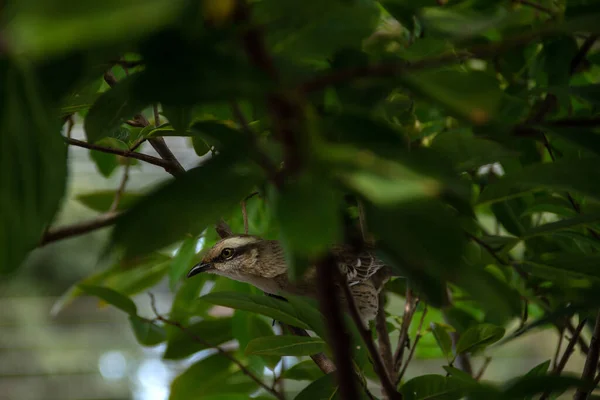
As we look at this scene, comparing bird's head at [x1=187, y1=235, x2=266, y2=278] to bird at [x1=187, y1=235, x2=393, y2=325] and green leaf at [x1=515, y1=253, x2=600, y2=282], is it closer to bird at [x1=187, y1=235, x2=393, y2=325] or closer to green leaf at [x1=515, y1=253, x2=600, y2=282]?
bird at [x1=187, y1=235, x2=393, y2=325]

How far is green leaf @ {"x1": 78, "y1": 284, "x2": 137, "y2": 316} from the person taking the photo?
0.85 m

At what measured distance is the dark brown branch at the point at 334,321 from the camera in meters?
0.33

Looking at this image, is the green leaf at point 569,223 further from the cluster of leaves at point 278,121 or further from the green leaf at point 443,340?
the green leaf at point 443,340

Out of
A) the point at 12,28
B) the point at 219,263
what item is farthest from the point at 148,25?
the point at 219,263

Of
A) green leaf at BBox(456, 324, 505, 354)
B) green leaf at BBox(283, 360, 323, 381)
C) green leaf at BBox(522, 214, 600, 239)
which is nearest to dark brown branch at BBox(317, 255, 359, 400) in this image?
green leaf at BBox(522, 214, 600, 239)

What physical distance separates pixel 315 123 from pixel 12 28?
14 cm

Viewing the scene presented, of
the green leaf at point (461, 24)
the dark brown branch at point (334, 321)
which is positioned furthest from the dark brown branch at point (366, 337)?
the green leaf at point (461, 24)

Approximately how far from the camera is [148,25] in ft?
0.73

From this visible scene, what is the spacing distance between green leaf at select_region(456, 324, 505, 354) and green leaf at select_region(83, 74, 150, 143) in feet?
1.75

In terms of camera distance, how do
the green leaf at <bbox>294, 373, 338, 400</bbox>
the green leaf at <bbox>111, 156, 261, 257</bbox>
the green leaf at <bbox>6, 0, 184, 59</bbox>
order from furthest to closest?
the green leaf at <bbox>294, 373, 338, 400</bbox>
the green leaf at <bbox>111, 156, 261, 257</bbox>
the green leaf at <bbox>6, 0, 184, 59</bbox>

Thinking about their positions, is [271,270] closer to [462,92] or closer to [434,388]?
[434,388]

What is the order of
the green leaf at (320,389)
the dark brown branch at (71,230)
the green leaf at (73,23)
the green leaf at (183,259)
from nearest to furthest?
the green leaf at (73,23), the dark brown branch at (71,230), the green leaf at (320,389), the green leaf at (183,259)

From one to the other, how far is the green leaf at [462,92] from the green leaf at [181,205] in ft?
0.28

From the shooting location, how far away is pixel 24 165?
30 centimetres
